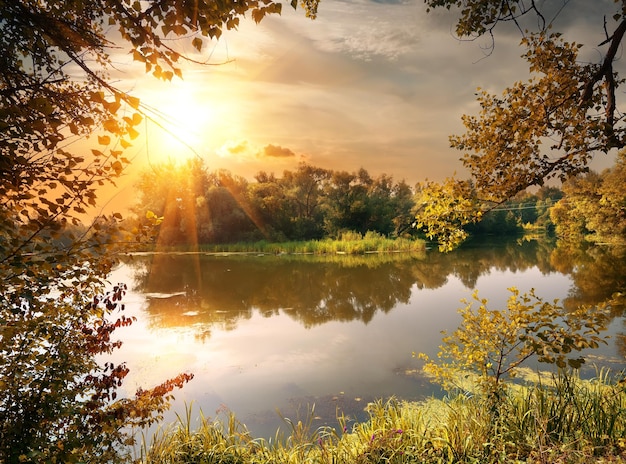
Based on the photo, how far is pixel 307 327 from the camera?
1005 cm

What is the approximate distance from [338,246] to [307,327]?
19.5 m

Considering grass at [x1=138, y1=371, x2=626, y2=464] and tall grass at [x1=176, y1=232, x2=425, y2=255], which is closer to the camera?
grass at [x1=138, y1=371, x2=626, y2=464]

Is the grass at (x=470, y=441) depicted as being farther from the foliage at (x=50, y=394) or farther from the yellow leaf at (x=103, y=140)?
the yellow leaf at (x=103, y=140)

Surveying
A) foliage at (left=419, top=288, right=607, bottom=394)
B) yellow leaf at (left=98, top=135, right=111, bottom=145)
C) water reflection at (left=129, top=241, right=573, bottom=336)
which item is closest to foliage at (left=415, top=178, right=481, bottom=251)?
foliage at (left=419, top=288, right=607, bottom=394)

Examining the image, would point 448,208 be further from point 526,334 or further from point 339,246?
point 339,246

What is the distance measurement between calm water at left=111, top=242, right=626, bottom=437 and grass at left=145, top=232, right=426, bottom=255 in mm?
8200

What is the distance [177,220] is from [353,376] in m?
31.7

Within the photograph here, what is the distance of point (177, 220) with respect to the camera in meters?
35.1

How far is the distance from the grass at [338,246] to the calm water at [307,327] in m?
8.20

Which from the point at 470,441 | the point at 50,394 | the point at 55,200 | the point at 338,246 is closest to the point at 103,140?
the point at 55,200

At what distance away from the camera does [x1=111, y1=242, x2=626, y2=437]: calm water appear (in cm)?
599

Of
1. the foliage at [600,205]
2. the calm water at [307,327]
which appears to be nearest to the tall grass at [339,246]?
the calm water at [307,327]

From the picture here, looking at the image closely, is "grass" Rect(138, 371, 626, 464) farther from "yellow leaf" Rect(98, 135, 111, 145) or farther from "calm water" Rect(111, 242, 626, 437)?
"yellow leaf" Rect(98, 135, 111, 145)

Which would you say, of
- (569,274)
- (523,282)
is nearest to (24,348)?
(523,282)
